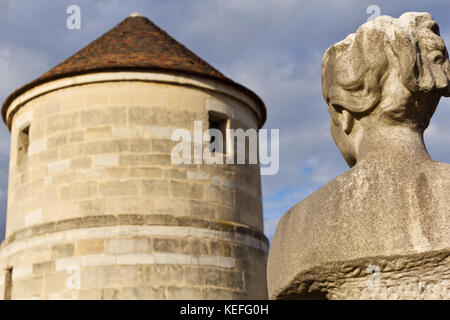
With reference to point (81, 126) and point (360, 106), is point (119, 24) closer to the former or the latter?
point (81, 126)

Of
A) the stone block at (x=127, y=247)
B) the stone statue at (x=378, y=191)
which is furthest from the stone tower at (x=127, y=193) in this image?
the stone statue at (x=378, y=191)

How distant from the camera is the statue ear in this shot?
1919 millimetres

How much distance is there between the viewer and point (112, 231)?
8.80 meters

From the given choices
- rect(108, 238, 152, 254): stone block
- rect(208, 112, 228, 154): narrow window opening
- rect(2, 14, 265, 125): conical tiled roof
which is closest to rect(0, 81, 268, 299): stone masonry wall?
rect(108, 238, 152, 254): stone block

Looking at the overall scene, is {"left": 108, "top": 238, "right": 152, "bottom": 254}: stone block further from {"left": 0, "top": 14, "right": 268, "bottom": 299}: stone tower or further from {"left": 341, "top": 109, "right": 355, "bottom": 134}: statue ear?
{"left": 341, "top": 109, "right": 355, "bottom": 134}: statue ear

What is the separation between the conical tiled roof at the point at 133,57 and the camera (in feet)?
31.6

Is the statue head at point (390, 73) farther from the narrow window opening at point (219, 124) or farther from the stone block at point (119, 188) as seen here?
the narrow window opening at point (219, 124)

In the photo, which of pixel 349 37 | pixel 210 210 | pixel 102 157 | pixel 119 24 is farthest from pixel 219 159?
pixel 349 37

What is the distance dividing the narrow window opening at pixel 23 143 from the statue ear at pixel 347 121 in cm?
915

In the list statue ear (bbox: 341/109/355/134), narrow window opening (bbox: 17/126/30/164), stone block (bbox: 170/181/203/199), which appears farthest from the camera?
narrow window opening (bbox: 17/126/30/164)

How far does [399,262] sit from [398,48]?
0.62 metres

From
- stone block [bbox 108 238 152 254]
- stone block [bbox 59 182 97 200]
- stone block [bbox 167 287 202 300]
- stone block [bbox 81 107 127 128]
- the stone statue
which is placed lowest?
the stone statue

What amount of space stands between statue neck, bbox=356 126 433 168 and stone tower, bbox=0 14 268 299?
281 inches

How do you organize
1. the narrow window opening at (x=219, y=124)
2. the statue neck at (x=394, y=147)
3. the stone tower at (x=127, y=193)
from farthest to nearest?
the narrow window opening at (x=219, y=124)
the stone tower at (x=127, y=193)
the statue neck at (x=394, y=147)
